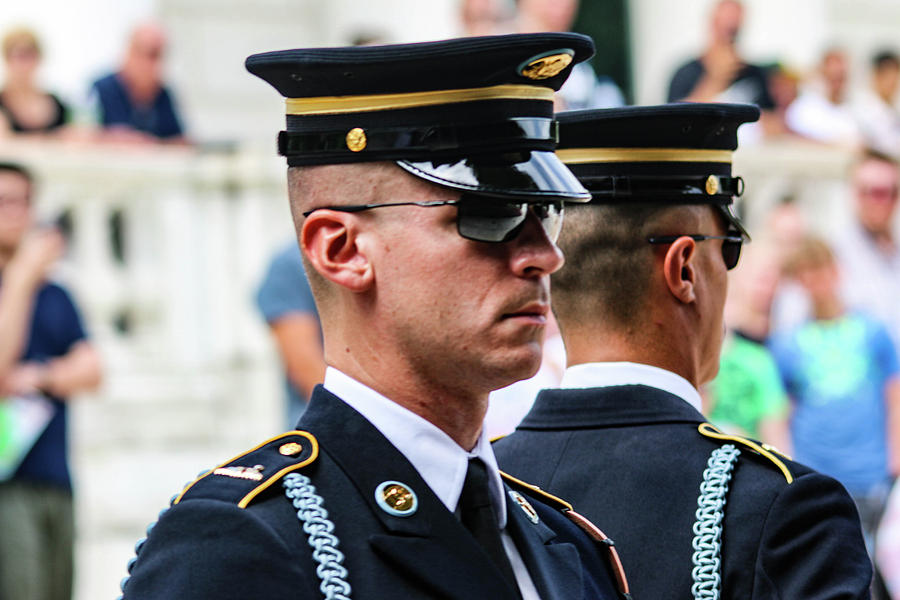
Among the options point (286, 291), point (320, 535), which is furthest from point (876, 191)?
point (320, 535)

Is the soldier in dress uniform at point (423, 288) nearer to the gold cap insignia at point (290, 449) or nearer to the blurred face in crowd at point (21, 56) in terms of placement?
the gold cap insignia at point (290, 449)

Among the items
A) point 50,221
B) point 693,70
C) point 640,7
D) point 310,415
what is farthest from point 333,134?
point 640,7

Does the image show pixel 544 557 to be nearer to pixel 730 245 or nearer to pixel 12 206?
pixel 730 245

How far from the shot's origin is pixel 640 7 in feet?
44.1

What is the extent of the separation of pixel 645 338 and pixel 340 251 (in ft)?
2.75

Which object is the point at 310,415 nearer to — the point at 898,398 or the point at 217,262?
the point at 898,398

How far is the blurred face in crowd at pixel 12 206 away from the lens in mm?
5824

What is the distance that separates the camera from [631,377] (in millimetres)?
2814

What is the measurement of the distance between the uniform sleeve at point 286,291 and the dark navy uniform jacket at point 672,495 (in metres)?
3.10

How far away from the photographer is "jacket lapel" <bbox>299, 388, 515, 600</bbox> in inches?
78.0

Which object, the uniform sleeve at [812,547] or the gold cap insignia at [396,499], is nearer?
the gold cap insignia at [396,499]

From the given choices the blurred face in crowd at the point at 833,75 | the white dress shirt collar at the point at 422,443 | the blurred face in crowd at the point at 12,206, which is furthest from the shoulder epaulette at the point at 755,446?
the blurred face in crowd at the point at 833,75

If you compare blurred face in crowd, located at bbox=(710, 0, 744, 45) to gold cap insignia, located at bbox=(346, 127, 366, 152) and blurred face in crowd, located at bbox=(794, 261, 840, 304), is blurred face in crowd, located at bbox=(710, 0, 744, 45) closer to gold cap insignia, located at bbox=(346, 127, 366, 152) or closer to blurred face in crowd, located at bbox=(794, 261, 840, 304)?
blurred face in crowd, located at bbox=(794, 261, 840, 304)

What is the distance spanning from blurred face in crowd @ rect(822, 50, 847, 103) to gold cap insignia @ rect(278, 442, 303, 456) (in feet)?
31.1
